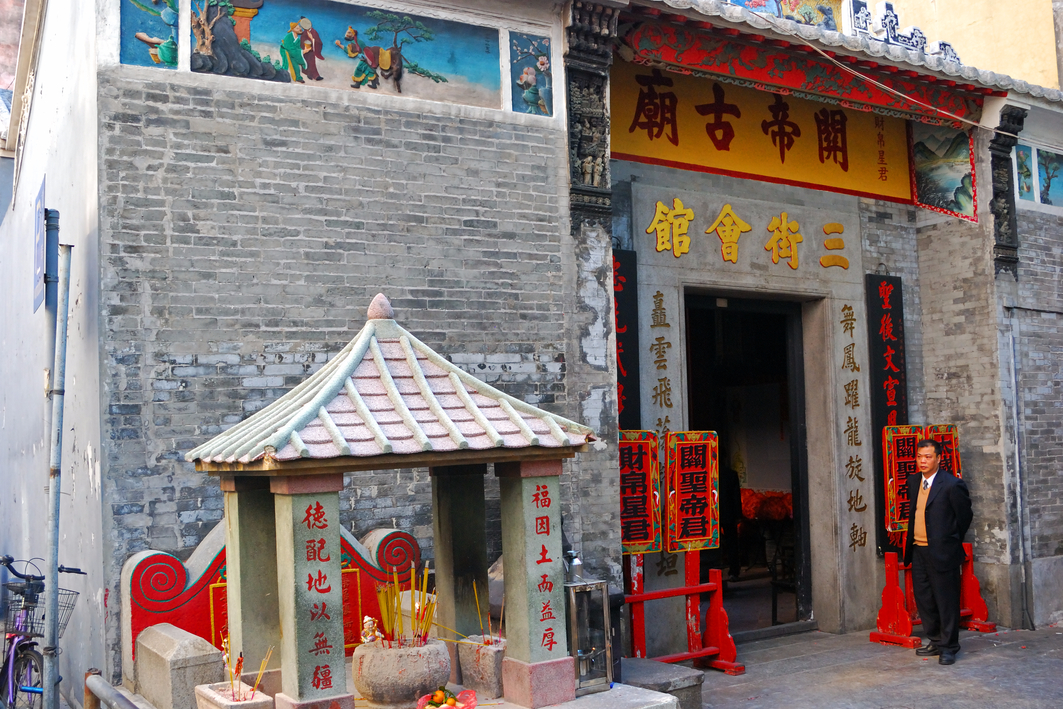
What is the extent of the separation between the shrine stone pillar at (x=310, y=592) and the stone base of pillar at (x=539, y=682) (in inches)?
34.6

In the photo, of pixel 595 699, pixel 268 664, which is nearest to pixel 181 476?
pixel 268 664

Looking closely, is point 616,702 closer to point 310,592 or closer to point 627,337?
point 310,592

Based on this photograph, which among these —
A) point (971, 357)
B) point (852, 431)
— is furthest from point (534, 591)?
point (971, 357)

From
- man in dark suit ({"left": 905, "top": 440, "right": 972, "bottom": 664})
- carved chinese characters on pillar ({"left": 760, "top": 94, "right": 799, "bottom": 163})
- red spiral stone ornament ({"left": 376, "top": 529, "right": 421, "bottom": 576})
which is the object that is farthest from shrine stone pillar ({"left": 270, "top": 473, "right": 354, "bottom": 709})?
carved chinese characters on pillar ({"left": 760, "top": 94, "right": 799, "bottom": 163})

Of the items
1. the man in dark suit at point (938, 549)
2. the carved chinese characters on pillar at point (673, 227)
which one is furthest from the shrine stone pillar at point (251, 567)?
the man in dark suit at point (938, 549)

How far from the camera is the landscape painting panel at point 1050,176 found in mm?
10672

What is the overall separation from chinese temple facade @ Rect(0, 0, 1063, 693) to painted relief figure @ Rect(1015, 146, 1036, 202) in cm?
4

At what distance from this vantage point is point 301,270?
6.59 m

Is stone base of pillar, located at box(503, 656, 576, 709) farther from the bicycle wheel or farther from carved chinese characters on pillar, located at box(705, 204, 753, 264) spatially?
carved chinese characters on pillar, located at box(705, 204, 753, 264)

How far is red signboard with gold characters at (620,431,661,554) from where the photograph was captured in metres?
7.83

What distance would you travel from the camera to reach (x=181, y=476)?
613 cm

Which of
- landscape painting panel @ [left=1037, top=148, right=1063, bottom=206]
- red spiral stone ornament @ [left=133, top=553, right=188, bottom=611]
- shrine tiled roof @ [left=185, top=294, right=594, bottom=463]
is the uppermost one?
landscape painting panel @ [left=1037, top=148, right=1063, bottom=206]

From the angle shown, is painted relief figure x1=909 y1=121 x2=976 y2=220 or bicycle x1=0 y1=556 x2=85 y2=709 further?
painted relief figure x1=909 y1=121 x2=976 y2=220

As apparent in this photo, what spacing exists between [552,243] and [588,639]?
3.24 m
